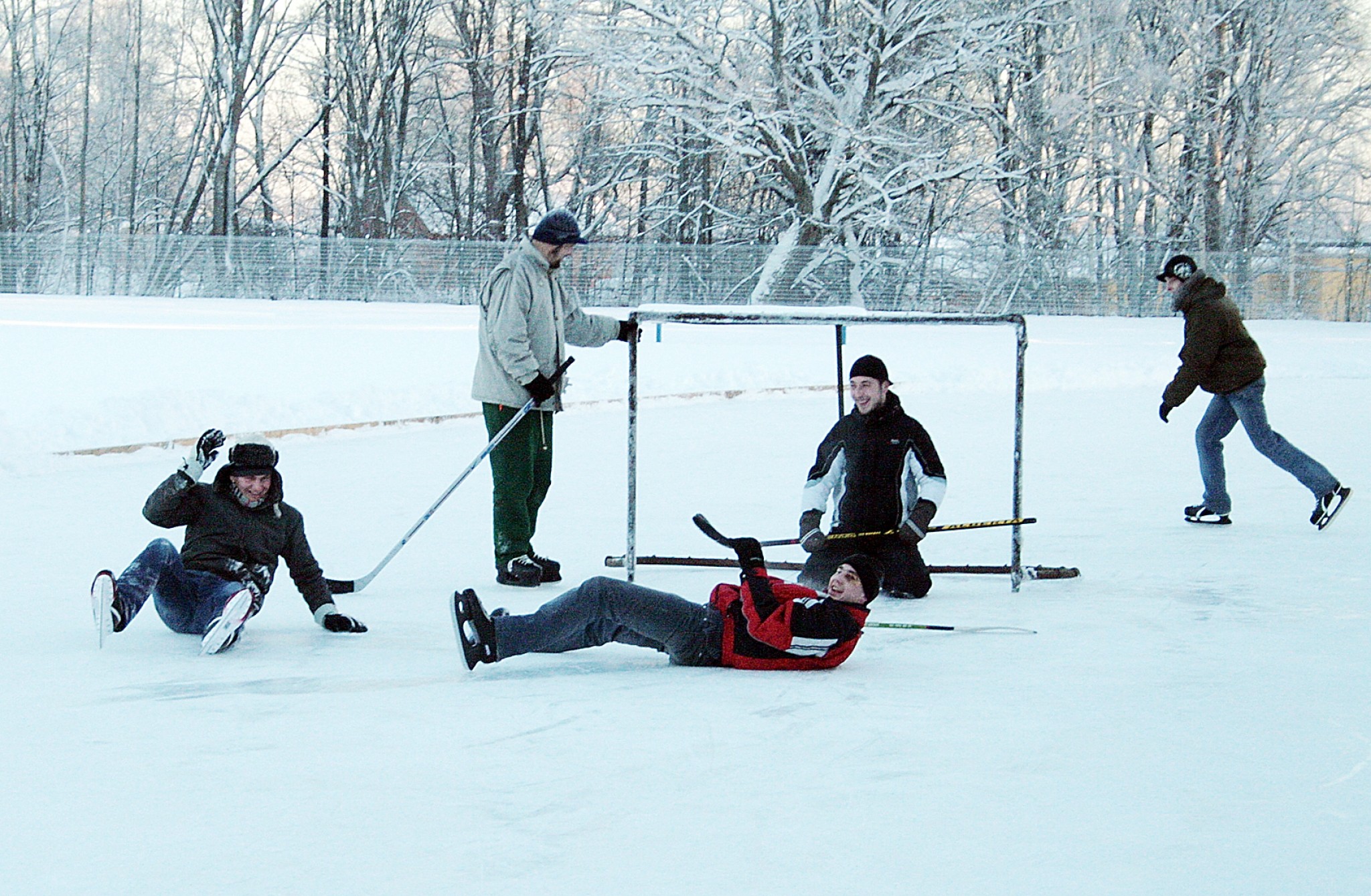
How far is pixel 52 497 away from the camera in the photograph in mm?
7062

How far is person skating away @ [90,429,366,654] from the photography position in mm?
4207

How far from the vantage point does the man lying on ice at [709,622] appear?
12.9 feet

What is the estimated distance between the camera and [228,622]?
405cm

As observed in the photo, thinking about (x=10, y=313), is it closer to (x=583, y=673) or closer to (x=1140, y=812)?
(x=583, y=673)

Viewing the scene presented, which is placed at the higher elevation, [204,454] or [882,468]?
[204,454]

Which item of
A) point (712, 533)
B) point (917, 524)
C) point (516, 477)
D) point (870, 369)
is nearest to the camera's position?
point (712, 533)

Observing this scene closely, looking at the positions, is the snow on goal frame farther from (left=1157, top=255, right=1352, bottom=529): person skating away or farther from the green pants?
(left=1157, top=255, right=1352, bottom=529): person skating away

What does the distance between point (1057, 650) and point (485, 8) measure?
30349 millimetres

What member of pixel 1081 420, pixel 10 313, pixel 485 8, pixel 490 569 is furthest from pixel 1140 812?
pixel 485 8

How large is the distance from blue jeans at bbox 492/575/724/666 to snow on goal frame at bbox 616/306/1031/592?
1293 mm

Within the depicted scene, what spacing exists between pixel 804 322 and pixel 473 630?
193 cm

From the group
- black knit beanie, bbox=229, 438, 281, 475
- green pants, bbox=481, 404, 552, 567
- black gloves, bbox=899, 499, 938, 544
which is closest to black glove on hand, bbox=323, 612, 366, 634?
black knit beanie, bbox=229, 438, 281, 475

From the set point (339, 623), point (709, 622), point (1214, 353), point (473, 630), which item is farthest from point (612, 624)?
point (1214, 353)

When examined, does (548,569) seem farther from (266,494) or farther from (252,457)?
(252,457)
